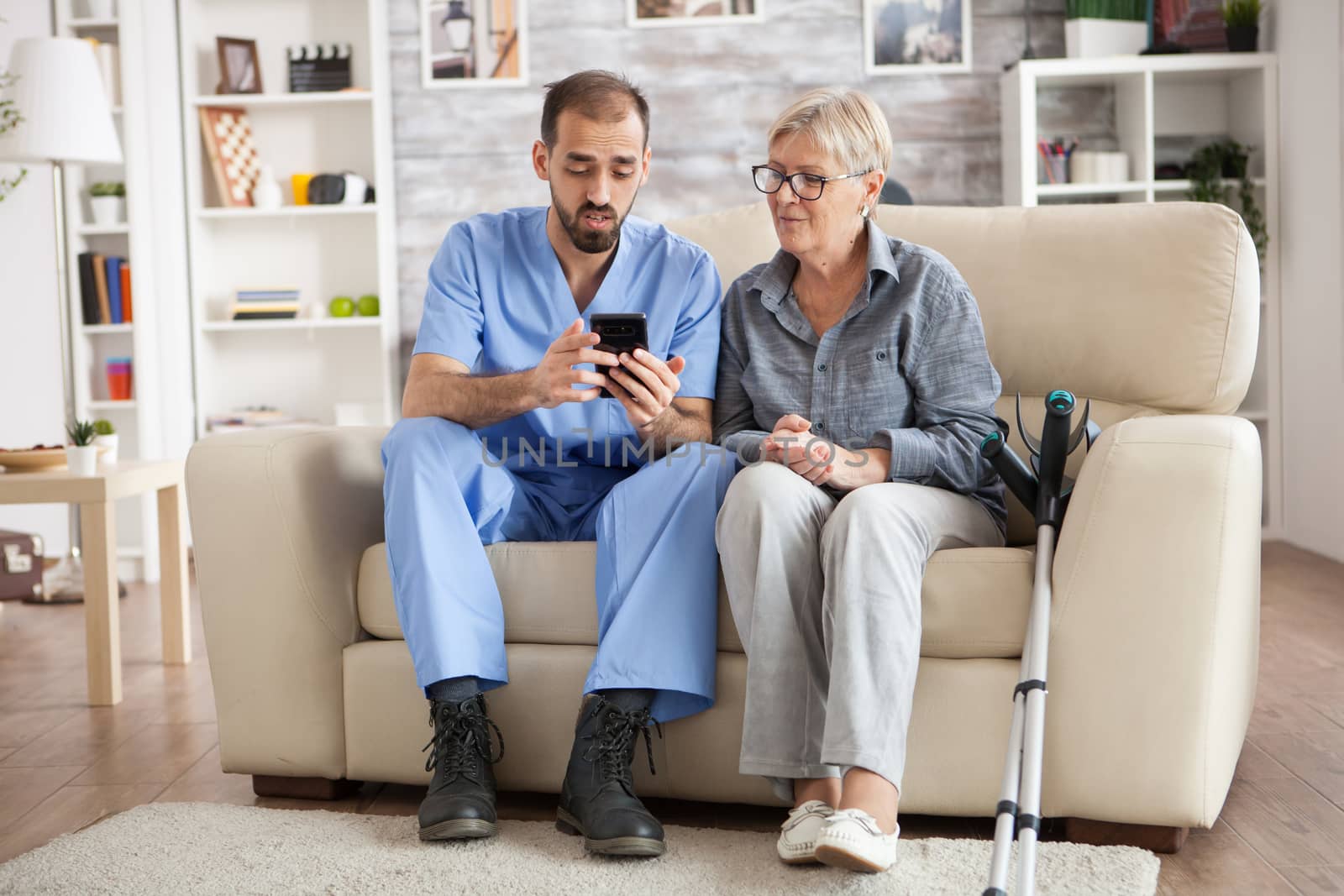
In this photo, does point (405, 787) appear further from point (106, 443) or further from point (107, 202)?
point (107, 202)

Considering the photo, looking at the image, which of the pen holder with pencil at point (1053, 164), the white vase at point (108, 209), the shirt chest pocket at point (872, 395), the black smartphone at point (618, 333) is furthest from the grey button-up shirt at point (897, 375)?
the white vase at point (108, 209)

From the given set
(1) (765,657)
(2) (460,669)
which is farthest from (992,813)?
(2) (460,669)

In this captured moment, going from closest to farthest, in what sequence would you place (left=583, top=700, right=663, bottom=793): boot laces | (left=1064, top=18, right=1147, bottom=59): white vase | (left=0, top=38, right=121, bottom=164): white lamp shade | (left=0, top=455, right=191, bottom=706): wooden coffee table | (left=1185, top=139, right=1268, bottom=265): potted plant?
(left=583, top=700, right=663, bottom=793): boot laces → (left=0, top=455, right=191, bottom=706): wooden coffee table → (left=0, top=38, right=121, bottom=164): white lamp shade → (left=1185, top=139, right=1268, bottom=265): potted plant → (left=1064, top=18, right=1147, bottom=59): white vase

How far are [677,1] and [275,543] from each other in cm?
310

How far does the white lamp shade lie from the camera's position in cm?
329

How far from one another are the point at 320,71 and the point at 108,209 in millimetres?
865

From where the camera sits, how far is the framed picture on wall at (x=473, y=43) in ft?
14.3

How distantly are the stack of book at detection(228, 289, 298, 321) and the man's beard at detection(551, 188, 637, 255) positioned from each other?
252 cm

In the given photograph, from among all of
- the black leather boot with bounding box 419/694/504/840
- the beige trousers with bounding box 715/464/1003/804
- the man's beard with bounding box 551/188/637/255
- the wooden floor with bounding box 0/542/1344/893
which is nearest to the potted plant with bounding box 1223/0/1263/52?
the wooden floor with bounding box 0/542/1344/893

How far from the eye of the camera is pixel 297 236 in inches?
175

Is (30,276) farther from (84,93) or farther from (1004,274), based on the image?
(1004,274)

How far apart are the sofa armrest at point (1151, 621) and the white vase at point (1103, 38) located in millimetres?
2914

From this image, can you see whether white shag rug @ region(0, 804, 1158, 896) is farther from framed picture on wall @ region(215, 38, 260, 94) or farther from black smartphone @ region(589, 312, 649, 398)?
framed picture on wall @ region(215, 38, 260, 94)

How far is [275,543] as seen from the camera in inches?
73.2
